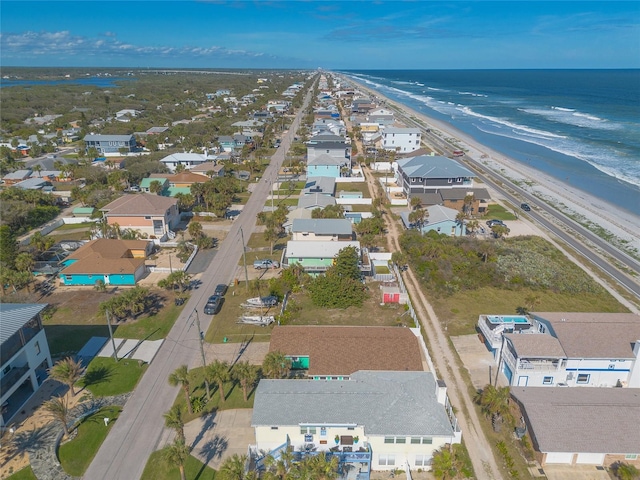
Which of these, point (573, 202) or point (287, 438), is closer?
point (287, 438)

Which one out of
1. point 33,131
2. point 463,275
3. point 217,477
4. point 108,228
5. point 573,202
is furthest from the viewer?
point 33,131

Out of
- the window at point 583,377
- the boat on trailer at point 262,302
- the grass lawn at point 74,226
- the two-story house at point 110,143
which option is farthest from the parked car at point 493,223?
the two-story house at point 110,143

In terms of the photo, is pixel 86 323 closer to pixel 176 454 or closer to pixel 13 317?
pixel 13 317

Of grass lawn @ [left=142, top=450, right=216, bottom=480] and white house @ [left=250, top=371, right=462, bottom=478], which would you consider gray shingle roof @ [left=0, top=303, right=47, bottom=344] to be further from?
white house @ [left=250, top=371, right=462, bottom=478]

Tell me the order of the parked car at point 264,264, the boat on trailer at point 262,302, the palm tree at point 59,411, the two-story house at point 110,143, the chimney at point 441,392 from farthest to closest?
the two-story house at point 110,143, the parked car at point 264,264, the boat on trailer at point 262,302, the chimney at point 441,392, the palm tree at point 59,411

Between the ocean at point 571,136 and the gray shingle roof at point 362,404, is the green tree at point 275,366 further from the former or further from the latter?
the ocean at point 571,136

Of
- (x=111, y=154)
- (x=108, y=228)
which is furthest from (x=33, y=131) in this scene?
(x=108, y=228)

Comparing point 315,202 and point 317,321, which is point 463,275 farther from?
point 315,202
